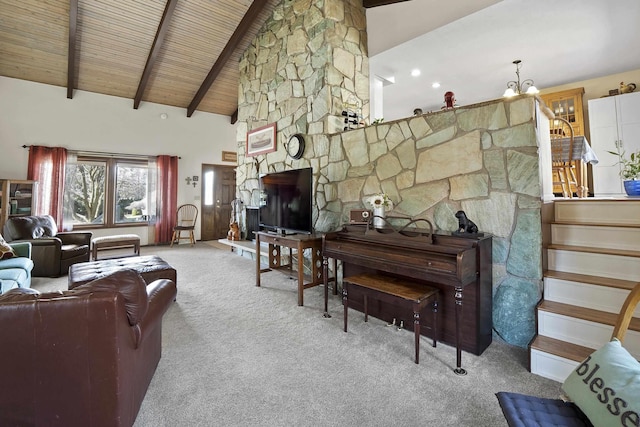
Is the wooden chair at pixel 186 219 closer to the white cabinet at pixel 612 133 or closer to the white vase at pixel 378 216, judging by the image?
the white vase at pixel 378 216

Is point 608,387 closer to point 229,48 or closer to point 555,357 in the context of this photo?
point 555,357

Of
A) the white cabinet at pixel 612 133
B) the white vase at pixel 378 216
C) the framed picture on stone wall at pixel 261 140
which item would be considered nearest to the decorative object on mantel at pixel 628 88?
the white cabinet at pixel 612 133

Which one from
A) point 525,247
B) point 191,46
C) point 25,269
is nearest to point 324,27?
point 191,46

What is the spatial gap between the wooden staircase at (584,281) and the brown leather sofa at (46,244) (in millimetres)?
5713

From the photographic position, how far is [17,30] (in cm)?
474

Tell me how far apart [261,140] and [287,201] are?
195 centimetres

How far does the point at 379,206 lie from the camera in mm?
2826

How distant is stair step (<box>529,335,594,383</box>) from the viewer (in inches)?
70.0

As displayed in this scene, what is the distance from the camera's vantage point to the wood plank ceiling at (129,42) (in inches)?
182

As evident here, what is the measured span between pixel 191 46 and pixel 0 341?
5947mm

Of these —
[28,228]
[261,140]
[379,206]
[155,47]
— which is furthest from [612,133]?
[28,228]

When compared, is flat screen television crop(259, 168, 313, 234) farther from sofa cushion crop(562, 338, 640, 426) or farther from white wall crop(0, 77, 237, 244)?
white wall crop(0, 77, 237, 244)

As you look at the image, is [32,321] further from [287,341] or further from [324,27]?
[324,27]

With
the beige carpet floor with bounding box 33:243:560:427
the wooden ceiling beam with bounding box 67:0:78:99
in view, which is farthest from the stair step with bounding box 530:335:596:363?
the wooden ceiling beam with bounding box 67:0:78:99
